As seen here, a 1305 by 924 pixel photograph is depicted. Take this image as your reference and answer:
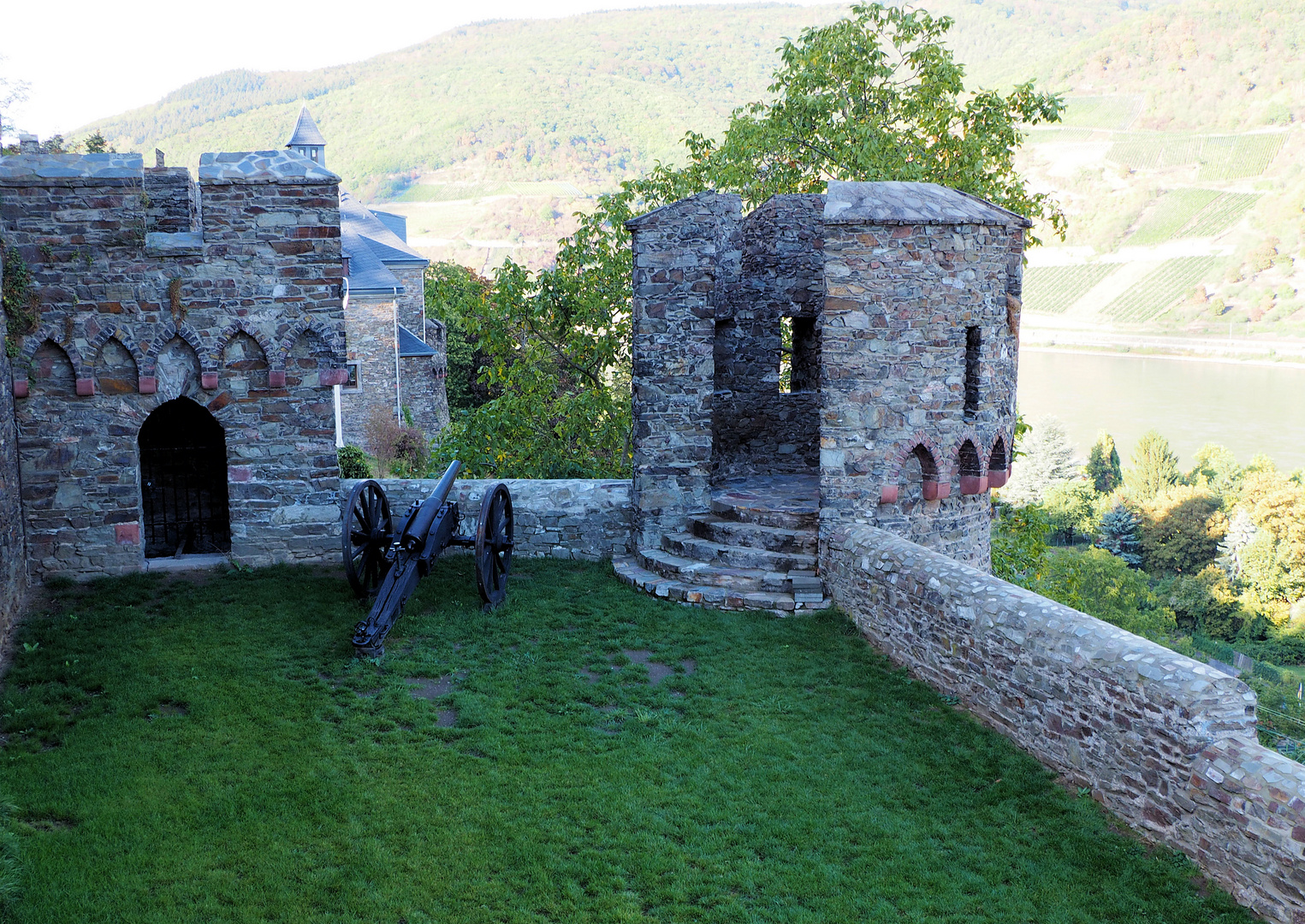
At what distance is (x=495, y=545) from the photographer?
930 centimetres

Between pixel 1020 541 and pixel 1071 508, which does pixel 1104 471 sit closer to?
pixel 1071 508

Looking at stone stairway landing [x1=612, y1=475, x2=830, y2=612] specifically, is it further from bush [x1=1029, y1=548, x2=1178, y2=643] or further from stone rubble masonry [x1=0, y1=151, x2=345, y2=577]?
bush [x1=1029, y1=548, x2=1178, y2=643]

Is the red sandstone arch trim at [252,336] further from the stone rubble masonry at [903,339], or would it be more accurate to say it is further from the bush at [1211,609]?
the bush at [1211,609]

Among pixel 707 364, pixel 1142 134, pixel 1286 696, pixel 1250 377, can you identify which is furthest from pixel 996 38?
pixel 707 364

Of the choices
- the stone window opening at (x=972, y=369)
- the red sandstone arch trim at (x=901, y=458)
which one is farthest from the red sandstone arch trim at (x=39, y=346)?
the stone window opening at (x=972, y=369)

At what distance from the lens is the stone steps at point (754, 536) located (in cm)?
983

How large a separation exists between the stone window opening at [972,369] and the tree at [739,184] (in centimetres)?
803

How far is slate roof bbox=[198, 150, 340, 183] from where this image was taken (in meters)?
9.62

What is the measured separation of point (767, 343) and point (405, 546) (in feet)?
21.1

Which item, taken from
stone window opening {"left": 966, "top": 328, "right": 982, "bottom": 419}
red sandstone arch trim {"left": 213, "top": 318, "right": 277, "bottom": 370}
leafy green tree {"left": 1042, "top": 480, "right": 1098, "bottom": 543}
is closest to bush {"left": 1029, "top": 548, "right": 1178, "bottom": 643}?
leafy green tree {"left": 1042, "top": 480, "right": 1098, "bottom": 543}

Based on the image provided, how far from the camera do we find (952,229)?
930cm

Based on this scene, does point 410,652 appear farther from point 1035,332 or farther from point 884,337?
point 1035,332

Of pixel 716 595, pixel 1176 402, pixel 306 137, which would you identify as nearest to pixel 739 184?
pixel 716 595

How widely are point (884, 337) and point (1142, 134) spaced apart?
453 ft
